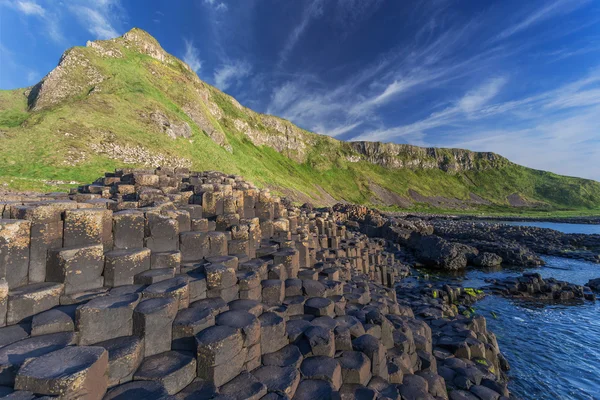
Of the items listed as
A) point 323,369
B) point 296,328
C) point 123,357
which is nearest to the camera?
point 123,357

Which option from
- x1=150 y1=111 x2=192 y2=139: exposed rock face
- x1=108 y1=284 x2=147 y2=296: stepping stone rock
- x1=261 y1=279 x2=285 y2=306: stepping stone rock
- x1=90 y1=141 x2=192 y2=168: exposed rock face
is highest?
x1=150 y1=111 x2=192 y2=139: exposed rock face

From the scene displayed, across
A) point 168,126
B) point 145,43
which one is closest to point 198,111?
point 168,126

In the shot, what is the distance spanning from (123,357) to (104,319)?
0.68 m

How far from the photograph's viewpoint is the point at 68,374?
2.70 metres

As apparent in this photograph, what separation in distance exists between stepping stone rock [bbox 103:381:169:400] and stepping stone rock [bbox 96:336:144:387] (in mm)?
111

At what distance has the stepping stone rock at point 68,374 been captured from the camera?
263cm

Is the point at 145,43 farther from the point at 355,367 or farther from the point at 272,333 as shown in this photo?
the point at 355,367

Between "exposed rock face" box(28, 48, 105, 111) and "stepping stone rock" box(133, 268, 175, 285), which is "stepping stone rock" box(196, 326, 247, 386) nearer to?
"stepping stone rock" box(133, 268, 175, 285)

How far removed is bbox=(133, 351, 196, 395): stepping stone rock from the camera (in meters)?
3.52

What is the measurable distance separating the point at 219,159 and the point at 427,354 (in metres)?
42.2

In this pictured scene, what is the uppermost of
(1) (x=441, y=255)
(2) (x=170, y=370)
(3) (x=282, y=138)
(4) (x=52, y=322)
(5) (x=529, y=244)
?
(3) (x=282, y=138)

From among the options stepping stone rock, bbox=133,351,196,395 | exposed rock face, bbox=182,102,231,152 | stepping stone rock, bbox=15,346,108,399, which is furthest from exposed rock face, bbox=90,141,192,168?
stepping stone rock, bbox=15,346,108,399

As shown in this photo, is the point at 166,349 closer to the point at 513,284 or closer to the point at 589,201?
the point at 513,284

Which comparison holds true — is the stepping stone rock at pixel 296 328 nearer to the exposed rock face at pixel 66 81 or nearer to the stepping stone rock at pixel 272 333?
the stepping stone rock at pixel 272 333
